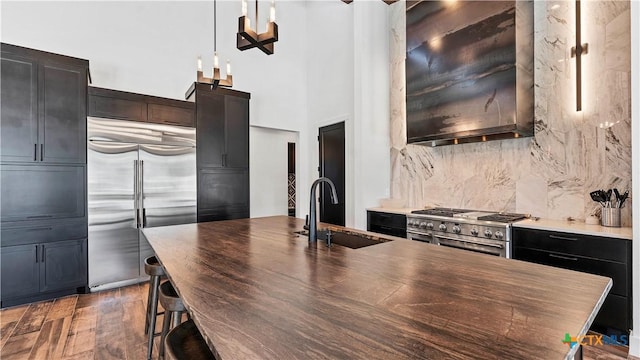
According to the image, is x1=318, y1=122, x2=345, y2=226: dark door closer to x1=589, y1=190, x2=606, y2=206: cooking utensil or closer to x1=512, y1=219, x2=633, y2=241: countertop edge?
x1=512, y1=219, x2=633, y2=241: countertop edge

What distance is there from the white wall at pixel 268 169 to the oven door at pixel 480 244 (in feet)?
10.4

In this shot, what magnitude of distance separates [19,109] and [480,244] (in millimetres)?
4562

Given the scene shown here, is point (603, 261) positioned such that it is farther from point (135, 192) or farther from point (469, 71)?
point (135, 192)

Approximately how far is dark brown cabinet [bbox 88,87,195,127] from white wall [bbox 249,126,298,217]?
1.55 metres

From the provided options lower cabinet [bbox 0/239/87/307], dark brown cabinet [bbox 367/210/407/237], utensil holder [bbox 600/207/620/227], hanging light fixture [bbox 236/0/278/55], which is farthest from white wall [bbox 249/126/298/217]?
utensil holder [bbox 600/207/620/227]

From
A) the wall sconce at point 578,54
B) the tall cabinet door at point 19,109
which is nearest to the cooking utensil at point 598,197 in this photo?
the wall sconce at point 578,54

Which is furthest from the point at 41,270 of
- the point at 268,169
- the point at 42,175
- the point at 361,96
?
the point at 361,96

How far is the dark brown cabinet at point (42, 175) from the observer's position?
2.92 meters

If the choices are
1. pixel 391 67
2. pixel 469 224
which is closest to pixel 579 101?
pixel 469 224

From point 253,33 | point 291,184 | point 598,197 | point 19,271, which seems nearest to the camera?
point 253,33

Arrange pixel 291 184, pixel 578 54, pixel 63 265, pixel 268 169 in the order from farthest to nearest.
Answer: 1. pixel 291 184
2. pixel 268 169
3. pixel 63 265
4. pixel 578 54

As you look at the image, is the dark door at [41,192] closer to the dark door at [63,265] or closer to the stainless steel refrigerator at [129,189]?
the stainless steel refrigerator at [129,189]

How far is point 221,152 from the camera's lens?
425 centimetres

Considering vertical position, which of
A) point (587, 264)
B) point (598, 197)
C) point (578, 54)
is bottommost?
point (587, 264)
